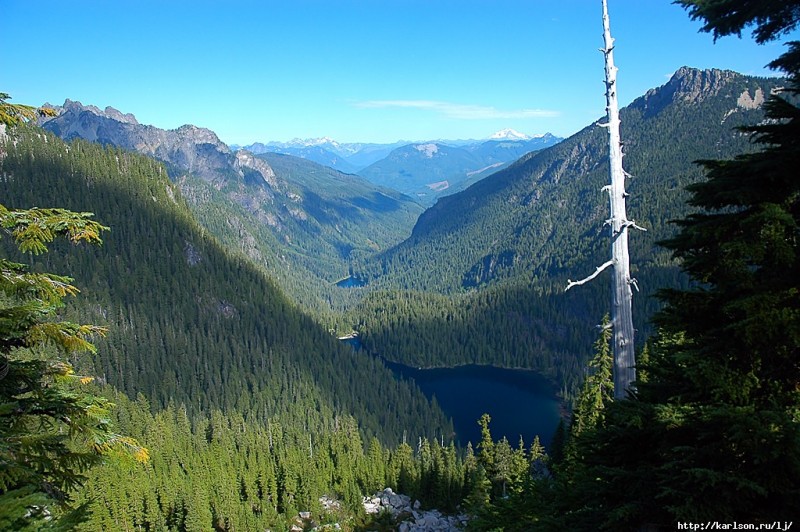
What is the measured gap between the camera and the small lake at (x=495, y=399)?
124 meters

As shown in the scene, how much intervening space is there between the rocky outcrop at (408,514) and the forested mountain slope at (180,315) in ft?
191

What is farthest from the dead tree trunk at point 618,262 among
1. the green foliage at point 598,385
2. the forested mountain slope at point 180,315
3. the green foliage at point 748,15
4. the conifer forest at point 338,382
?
the forested mountain slope at point 180,315

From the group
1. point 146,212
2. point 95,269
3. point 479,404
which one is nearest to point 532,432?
point 479,404

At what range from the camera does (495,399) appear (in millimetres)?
148750

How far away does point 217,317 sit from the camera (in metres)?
161

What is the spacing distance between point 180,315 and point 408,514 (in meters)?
118

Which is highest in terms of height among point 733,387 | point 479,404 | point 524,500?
point 733,387

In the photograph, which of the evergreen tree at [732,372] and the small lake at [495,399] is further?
the small lake at [495,399]

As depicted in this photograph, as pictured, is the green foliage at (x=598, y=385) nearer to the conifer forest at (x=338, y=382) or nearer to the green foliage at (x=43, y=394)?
the conifer forest at (x=338, y=382)

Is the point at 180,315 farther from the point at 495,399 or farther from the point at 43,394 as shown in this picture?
the point at 43,394

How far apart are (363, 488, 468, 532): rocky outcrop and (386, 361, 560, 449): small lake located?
55.1m

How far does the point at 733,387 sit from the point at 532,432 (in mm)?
125183

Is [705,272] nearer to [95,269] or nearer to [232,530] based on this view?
[232,530]

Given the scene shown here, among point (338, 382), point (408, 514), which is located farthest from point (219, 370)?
point (408, 514)
